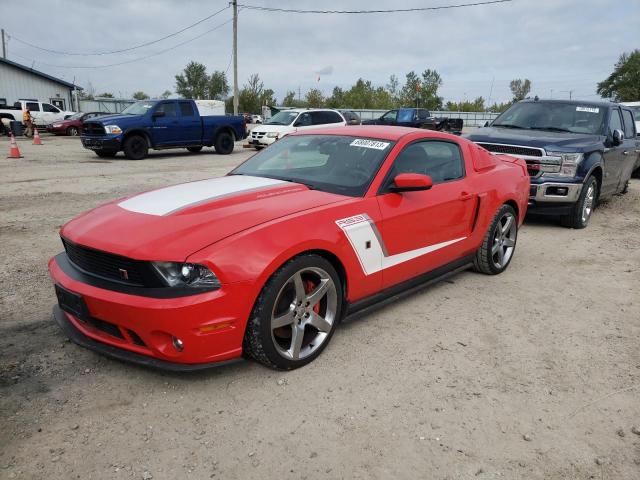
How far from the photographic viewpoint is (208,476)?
2242mm

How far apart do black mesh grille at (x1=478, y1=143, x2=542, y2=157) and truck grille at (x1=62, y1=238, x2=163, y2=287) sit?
5.87 meters

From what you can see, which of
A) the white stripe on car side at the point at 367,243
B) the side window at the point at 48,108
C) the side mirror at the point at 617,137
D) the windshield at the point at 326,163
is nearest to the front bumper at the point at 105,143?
the windshield at the point at 326,163

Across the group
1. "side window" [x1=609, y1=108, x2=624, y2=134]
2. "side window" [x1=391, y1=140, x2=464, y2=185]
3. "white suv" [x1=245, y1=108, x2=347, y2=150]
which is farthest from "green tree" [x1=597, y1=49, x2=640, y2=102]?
"side window" [x1=391, y1=140, x2=464, y2=185]

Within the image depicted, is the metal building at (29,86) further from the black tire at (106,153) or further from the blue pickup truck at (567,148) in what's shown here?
the blue pickup truck at (567,148)

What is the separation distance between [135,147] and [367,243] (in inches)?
529

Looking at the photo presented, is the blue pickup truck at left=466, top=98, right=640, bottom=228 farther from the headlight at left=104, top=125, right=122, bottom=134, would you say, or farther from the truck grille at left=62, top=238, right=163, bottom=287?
the headlight at left=104, top=125, right=122, bottom=134

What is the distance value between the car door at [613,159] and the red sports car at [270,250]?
4.36m

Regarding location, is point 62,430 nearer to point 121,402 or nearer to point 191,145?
point 121,402

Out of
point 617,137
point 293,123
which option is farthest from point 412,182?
point 293,123

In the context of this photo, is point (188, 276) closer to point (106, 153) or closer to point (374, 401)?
point (374, 401)

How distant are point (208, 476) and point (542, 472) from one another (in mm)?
1540

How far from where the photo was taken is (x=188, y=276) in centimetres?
268

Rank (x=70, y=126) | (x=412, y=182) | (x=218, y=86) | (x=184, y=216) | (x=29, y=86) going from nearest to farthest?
(x=184, y=216)
(x=412, y=182)
(x=70, y=126)
(x=29, y=86)
(x=218, y=86)

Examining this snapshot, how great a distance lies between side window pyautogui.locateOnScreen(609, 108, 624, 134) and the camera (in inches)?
310
